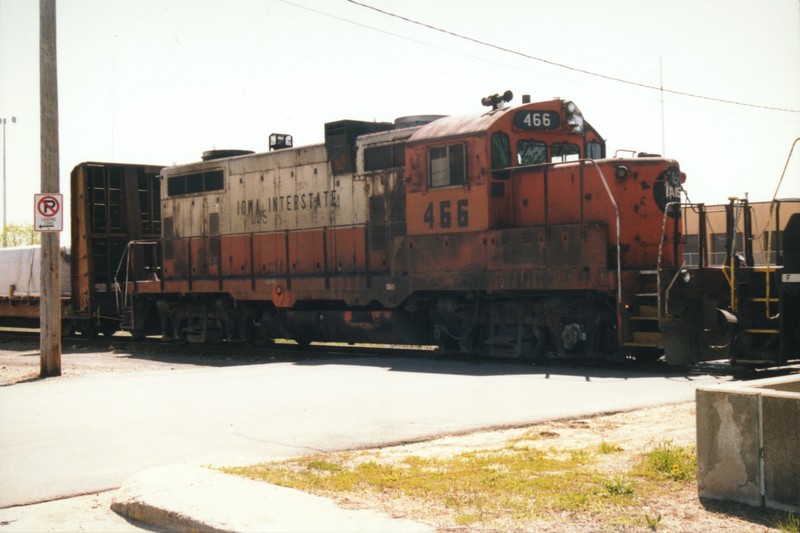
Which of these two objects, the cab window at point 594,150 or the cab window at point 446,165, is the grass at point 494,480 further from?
the cab window at point 594,150

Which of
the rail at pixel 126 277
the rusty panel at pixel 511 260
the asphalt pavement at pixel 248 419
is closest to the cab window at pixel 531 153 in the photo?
the rusty panel at pixel 511 260

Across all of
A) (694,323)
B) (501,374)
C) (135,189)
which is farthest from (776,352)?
(135,189)

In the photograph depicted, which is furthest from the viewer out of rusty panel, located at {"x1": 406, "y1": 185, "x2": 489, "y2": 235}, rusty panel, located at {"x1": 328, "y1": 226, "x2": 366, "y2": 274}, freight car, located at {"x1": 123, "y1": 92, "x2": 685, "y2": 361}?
rusty panel, located at {"x1": 328, "y1": 226, "x2": 366, "y2": 274}

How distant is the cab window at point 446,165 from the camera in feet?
48.2

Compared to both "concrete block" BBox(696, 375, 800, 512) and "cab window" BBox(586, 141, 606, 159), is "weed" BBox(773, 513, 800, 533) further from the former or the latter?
"cab window" BBox(586, 141, 606, 159)

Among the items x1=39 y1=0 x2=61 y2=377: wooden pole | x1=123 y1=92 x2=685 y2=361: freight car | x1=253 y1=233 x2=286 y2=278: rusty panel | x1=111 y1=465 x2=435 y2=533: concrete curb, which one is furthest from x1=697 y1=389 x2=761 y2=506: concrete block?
x1=253 y1=233 x2=286 y2=278: rusty panel

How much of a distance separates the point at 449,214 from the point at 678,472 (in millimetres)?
9025

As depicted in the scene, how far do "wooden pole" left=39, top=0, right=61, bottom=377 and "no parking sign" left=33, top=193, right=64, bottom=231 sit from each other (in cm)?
18

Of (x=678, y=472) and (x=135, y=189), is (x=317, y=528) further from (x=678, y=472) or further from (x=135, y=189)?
(x=135, y=189)

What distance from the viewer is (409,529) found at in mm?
4957

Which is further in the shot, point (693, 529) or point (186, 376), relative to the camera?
point (186, 376)

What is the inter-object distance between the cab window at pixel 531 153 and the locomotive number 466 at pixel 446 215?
3.86 ft

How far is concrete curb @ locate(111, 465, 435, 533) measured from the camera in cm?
505

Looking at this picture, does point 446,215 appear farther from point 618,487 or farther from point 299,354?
point 618,487
